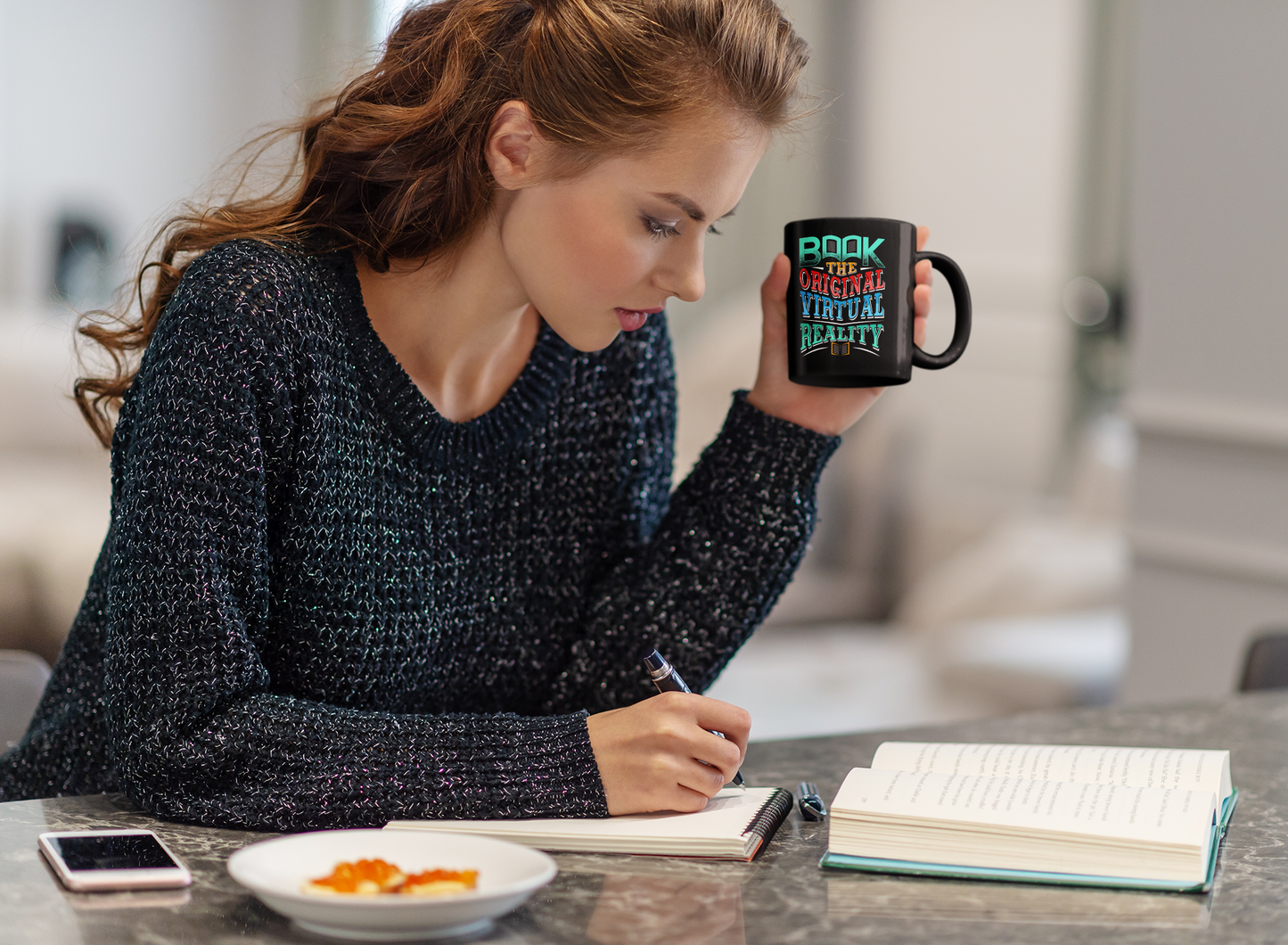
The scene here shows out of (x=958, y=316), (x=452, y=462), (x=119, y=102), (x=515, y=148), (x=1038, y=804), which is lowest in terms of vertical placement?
(x=1038, y=804)

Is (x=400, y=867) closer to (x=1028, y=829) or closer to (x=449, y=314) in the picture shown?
(x=1028, y=829)

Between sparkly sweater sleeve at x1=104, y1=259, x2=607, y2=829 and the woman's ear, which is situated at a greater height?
the woman's ear

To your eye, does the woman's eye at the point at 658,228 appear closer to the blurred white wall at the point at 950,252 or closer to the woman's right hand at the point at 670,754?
the woman's right hand at the point at 670,754

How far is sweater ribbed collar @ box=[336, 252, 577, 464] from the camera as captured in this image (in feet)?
3.71

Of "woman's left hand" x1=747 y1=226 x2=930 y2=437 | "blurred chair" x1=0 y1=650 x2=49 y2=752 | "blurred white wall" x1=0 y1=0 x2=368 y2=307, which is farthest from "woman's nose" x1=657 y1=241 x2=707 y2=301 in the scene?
"blurred white wall" x1=0 y1=0 x2=368 y2=307

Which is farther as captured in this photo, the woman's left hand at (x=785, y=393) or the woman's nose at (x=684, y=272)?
the woman's left hand at (x=785, y=393)

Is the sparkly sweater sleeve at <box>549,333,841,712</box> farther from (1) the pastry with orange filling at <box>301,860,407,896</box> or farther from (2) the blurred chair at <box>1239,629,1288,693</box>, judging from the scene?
(2) the blurred chair at <box>1239,629,1288,693</box>

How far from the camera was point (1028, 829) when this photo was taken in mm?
834

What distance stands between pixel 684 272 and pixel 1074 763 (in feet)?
1.55

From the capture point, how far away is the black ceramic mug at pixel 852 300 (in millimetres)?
1063

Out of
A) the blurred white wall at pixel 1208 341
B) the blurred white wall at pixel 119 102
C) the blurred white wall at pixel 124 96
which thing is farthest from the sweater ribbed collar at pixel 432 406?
the blurred white wall at pixel 124 96

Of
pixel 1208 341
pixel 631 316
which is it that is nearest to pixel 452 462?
pixel 631 316

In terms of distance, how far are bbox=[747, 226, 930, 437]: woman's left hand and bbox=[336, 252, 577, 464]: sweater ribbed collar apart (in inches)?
7.6

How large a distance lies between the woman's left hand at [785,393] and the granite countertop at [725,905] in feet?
1.26
